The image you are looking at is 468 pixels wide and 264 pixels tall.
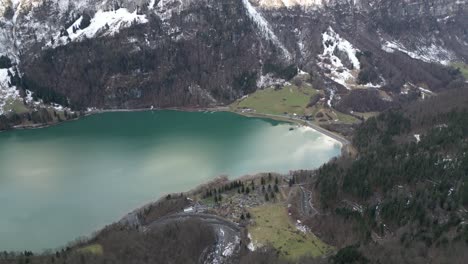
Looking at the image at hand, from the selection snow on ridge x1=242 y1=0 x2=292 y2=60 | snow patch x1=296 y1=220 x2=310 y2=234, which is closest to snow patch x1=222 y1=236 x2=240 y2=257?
snow patch x1=296 y1=220 x2=310 y2=234

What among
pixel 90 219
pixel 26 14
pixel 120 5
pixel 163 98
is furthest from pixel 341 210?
pixel 26 14

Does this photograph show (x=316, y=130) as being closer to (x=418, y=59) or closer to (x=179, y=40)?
(x=179, y=40)

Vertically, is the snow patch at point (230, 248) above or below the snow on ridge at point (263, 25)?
below

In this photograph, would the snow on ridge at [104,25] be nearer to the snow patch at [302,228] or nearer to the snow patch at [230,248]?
the snow patch at [302,228]

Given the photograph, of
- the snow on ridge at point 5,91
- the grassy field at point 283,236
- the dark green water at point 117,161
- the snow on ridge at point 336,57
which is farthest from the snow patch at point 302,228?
the snow on ridge at point 5,91

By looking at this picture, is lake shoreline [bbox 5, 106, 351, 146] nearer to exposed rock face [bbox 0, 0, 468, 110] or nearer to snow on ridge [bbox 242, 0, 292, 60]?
exposed rock face [bbox 0, 0, 468, 110]
